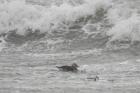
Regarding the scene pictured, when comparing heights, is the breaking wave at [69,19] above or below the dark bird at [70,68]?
above

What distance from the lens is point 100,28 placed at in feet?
33.8

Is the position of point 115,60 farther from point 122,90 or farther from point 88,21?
point 88,21

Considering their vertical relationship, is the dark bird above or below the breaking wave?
below

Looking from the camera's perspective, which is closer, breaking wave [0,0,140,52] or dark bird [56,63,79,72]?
dark bird [56,63,79,72]

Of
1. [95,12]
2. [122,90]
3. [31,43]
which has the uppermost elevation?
[95,12]

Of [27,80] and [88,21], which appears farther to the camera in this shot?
[88,21]

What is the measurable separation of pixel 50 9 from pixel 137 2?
7.80 ft

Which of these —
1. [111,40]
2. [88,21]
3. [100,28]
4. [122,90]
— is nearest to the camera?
[122,90]

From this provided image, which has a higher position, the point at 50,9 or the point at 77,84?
the point at 50,9

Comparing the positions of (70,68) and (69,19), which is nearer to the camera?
(70,68)

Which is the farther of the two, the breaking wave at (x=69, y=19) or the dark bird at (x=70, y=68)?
the breaking wave at (x=69, y=19)

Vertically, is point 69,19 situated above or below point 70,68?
above

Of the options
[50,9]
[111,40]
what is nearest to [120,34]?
[111,40]

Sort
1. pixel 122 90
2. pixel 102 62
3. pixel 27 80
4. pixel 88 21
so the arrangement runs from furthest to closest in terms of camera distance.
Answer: pixel 88 21
pixel 102 62
pixel 27 80
pixel 122 90
